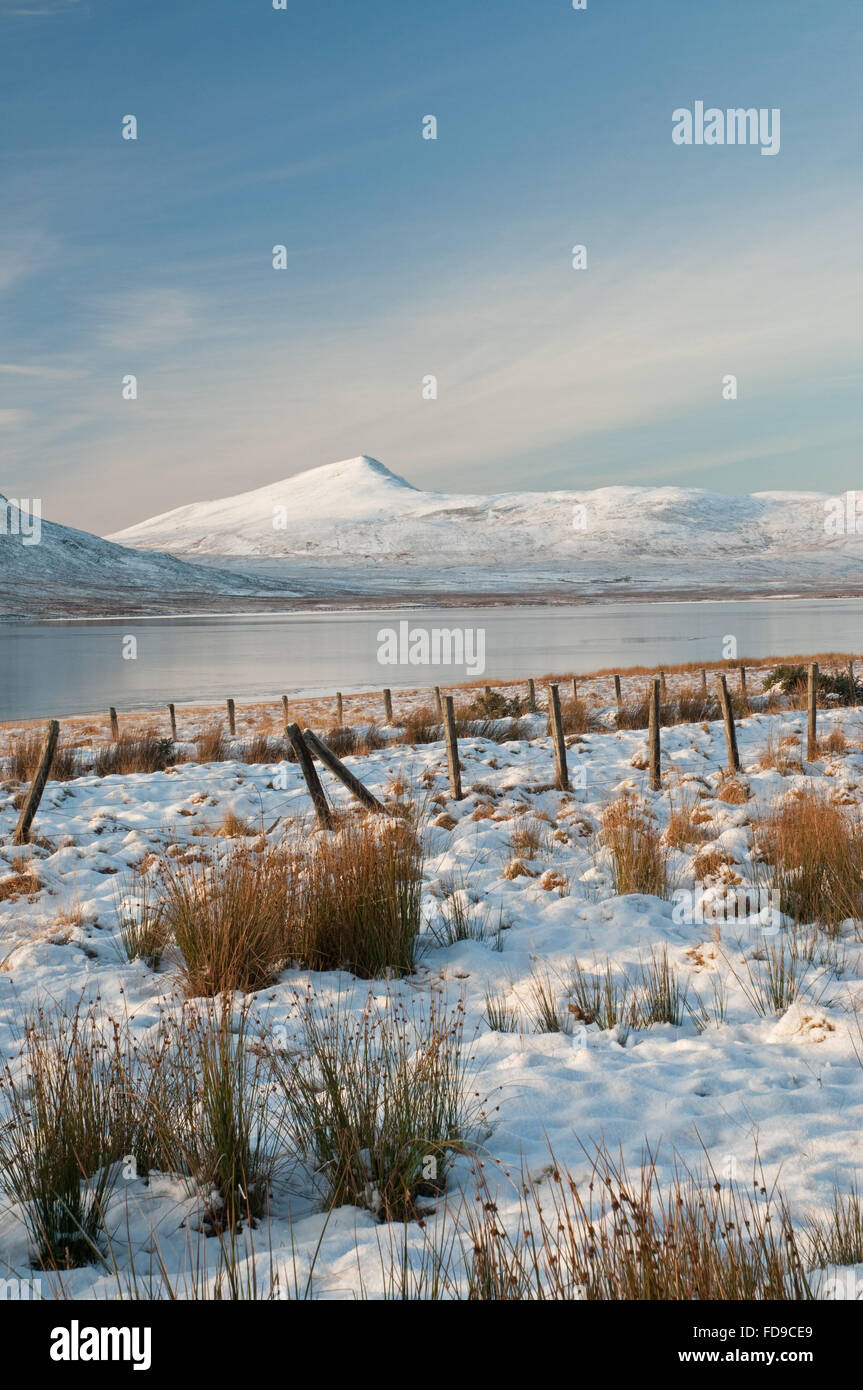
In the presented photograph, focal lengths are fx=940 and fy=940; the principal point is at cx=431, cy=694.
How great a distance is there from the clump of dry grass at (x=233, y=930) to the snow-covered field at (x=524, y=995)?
150mm

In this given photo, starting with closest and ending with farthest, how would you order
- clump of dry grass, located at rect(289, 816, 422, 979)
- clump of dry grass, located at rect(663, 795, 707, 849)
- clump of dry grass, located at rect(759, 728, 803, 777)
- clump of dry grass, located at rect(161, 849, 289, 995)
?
clump of dry grass, located at rect(161, 849, 289, 995)
clump of dry grass, located at rect(289, 816, 422, 979)
clump of dry grass, located at rect(663, 795, 707, 849)
clump of dry grass, located at rect(759, 728, 803, 777)

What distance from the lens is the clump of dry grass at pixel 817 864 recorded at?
5.83m

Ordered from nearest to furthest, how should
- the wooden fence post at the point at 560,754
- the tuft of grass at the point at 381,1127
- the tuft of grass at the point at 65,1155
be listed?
1. the tuft of grass at the point at 65,1155
2. the tuft of grass at the point at 381,1127
3. the wooden fence post at the point at 560,754

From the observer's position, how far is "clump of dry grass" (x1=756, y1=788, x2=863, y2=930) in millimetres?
5828

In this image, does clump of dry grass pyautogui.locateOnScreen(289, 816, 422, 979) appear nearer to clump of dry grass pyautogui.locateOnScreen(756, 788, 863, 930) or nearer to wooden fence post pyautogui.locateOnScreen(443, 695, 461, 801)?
clump of dry grass pyautogui.locateOnScreen(756, 788, 863, 930)

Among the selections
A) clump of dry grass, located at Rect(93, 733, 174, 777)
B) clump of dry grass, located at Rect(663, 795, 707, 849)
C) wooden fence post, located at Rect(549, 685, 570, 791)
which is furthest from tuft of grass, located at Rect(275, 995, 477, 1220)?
clump of dry grass, located at Rect(93, 733, 174, 777)

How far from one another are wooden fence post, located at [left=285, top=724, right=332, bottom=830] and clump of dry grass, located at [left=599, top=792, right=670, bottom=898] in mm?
2432

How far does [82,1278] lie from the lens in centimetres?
276

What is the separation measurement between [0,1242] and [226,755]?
13317 millimetres

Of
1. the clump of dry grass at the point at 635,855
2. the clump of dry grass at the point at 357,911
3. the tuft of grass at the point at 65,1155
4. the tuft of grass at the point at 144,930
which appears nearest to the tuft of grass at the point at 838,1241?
the tuft of grass at the point at 65,1155

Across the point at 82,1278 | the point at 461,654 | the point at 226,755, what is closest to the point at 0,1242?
the point at 82,1278

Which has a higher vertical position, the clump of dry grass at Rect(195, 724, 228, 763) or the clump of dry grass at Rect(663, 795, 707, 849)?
the clump of dry grass at Rect(195, 724, 228, 763)

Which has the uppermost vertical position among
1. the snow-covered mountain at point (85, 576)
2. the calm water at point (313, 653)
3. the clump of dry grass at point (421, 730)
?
the snow-covered mountain at point (85, 576)

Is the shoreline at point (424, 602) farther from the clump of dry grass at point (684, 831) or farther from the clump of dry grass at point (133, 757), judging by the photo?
the clump of dry grass at point (684, 831)
